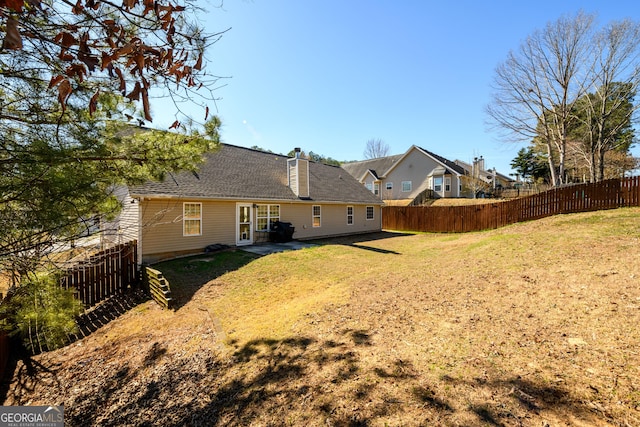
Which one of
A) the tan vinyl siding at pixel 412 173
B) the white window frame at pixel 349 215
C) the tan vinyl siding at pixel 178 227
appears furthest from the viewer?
the tan vinyl siding at pixel 412 173

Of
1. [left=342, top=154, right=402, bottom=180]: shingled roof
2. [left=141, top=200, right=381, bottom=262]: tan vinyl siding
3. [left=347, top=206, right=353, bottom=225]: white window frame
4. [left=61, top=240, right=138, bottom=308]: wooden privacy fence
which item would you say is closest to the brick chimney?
[left=141, top=200, right=381, bottom=262]: tan vinyl siding

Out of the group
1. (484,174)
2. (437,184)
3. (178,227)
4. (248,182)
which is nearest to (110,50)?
(178,227)

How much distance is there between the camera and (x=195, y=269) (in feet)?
31.1

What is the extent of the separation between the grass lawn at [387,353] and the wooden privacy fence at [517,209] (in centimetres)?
737

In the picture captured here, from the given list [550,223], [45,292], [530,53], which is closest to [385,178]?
[530,53]

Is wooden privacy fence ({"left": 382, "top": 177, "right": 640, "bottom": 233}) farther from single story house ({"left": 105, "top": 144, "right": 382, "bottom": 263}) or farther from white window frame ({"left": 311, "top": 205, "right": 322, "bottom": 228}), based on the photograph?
white window frame ({"left": 311, "top": 205, "right": 322, "bottom": 228})

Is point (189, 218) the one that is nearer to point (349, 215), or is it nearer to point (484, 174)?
point (349, 215)

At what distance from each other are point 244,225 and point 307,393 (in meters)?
11.2

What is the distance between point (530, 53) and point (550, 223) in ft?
43.8

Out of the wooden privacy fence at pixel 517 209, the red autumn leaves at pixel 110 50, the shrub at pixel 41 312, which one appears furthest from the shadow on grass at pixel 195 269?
the wooden privacy fence at pixel 517 209

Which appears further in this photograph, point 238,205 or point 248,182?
point 248,182

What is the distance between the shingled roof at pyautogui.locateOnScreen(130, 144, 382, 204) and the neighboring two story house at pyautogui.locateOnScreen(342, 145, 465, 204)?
35.2ft

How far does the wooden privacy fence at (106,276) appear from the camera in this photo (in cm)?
692

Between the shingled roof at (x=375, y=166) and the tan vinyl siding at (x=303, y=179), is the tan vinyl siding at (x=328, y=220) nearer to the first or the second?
the tan vinyl siding at (x=303, y=179)
